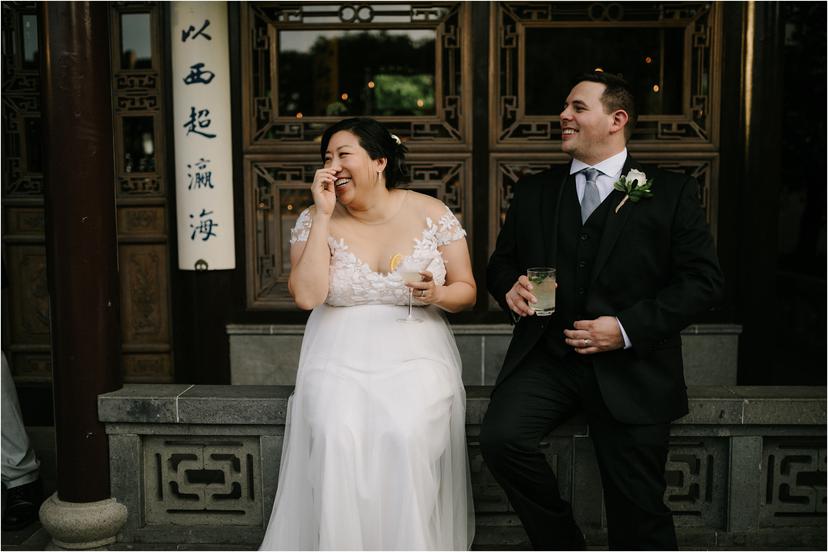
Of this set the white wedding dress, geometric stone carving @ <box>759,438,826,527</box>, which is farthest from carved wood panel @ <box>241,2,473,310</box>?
geometric stone carving @ <box>759,438,826,527</box>

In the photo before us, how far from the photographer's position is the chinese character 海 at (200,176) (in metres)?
5.19

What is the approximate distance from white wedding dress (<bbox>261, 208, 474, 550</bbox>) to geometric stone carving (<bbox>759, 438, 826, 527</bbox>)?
1400 millimetres

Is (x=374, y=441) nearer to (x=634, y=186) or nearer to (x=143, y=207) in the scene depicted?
(x=634, y=186)

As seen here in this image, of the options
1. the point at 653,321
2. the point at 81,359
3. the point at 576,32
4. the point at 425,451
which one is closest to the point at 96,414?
the point at 81,359

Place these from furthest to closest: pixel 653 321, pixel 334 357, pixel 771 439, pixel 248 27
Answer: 1. pixel 248 27
2. pixel 771 439
3. pixel 334 357
4. pixel 653 321

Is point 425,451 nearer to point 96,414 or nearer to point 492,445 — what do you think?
point 492,445

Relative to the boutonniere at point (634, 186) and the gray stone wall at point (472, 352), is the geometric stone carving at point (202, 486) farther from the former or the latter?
the boutonniere at point (634, 186)

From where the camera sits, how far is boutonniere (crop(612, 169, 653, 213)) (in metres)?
3.18

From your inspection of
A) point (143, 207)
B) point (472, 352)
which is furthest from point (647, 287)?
point (143, 207)

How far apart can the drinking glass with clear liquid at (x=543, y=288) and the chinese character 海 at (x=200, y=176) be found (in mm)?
2859

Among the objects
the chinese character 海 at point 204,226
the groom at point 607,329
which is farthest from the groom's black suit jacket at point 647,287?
the chinese character 海 at point 204,226

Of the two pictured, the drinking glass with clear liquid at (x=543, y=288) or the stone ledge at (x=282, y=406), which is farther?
the stone ledge at (x=282, y=406)

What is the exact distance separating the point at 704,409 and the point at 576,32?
2.82 m

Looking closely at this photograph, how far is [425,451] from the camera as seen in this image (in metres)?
3.16
